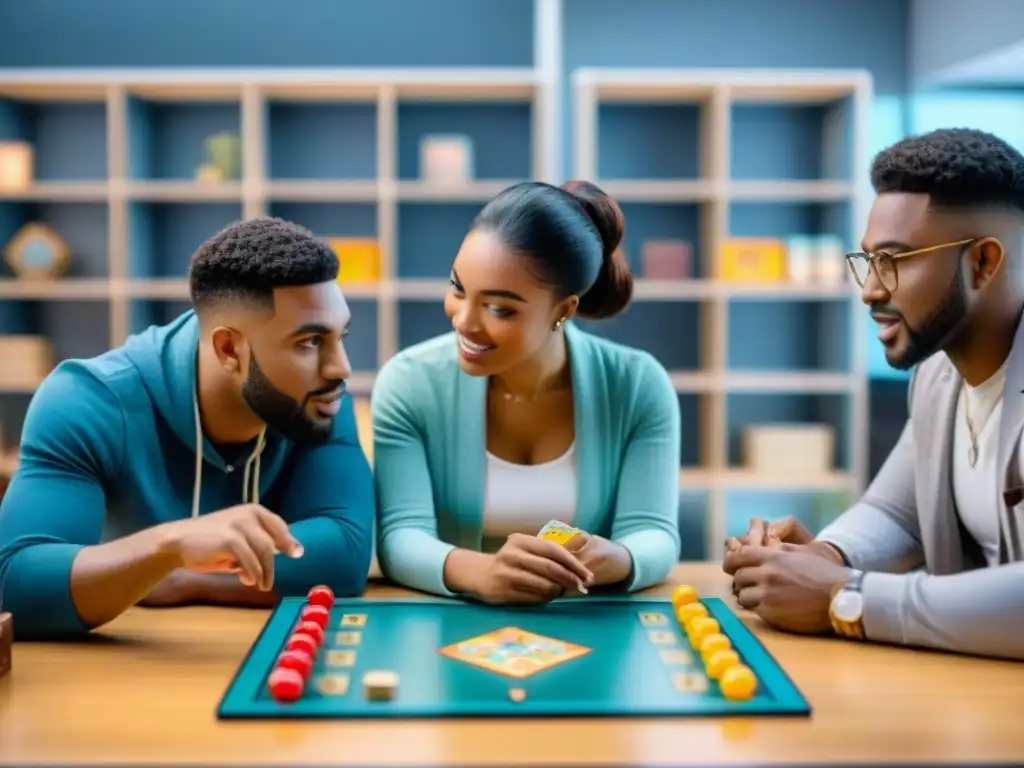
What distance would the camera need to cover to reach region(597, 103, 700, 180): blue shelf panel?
4.76 metres

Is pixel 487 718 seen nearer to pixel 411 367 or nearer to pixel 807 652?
pixel 807 652

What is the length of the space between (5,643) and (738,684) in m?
0.82

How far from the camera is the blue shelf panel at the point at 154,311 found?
4539mm

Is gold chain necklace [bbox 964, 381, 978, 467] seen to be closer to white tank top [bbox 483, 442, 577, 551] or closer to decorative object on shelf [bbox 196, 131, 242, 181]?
white tank top [bbox 483, 442, 577, 551]

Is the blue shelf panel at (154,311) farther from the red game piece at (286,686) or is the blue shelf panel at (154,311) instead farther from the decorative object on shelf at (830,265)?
the red game piece at (286,686)

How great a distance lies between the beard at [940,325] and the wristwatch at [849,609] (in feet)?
1.11

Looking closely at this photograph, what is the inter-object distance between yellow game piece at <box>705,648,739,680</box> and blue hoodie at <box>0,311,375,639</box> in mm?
585

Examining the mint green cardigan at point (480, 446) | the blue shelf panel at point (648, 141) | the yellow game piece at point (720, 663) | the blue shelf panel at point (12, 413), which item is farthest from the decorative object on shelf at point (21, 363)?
the yellow game piece at point (720, 663)

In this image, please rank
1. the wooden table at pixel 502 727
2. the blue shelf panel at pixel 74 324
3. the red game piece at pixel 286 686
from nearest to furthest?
the wooden table at pixel 502 727 < the red game piece at pixel 286 686 < the blue shelf panel at pixel 74 324

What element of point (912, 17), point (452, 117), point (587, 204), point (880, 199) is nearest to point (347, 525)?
point (587, 204)

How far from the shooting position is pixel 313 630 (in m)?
1.37

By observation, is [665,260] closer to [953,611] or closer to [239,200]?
[239,200]

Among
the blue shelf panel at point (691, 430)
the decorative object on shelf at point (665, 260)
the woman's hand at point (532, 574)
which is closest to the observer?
the woman's hand at point (532, 574)

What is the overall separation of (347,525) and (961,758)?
894mm
